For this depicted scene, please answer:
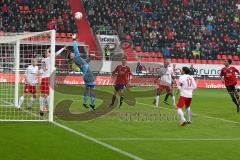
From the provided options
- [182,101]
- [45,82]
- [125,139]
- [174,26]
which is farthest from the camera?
[174,26]

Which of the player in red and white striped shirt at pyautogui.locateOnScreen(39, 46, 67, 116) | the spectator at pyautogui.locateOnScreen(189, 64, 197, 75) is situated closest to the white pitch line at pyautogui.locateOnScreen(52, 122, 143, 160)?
→ the player in red and white striped shirt at pyautogui.locateOnScreen(39, 46, 67, 116)

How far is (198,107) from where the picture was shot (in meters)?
24.0

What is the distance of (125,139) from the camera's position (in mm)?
13195

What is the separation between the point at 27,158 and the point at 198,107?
586 inches

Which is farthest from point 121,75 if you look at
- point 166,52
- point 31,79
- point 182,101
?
point 166,52

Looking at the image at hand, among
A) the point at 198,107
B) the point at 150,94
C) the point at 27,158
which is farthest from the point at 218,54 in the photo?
the point at 27,158

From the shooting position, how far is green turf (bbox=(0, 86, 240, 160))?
10.9 meters

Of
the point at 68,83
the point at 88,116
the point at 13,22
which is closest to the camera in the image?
the point at 88,116

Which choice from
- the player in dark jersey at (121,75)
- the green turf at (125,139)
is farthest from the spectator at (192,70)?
the green turf at (125,139)

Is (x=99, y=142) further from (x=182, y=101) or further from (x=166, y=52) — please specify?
(x=166, y=52)

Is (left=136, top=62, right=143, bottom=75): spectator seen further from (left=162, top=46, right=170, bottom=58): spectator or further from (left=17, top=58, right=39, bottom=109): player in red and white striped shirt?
(left=17, top=58, right=39, bottom=109): player in red and white striped shirt

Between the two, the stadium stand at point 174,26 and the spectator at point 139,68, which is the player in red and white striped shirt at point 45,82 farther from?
the stadium stand at point 174,26

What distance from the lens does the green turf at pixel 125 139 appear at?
1092 centimetres

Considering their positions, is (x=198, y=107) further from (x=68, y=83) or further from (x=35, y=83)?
(x=68, y=83)
